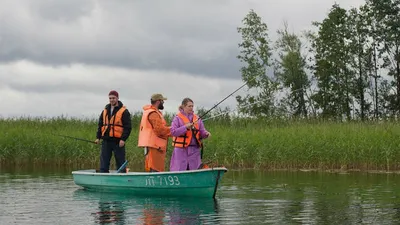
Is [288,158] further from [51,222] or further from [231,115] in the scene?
[51,222]

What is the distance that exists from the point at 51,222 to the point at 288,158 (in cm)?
1031

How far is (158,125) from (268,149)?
7637 mm

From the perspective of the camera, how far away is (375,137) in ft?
65.9

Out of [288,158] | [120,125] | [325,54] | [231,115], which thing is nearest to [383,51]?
[325,54]

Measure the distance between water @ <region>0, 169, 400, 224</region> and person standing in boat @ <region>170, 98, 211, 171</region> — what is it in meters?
0.58

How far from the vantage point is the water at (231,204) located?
10867mm

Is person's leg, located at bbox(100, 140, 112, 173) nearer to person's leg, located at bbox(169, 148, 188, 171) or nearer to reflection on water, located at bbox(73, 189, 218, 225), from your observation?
reflection on water, located at bbox(73, 189, 218, 225)

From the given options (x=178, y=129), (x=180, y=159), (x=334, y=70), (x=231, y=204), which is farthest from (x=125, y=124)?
→ (x=334, y=70)

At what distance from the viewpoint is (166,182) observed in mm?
13320

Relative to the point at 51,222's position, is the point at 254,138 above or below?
above

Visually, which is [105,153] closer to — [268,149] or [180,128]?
[180,128]

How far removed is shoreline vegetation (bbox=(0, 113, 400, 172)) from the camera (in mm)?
19719

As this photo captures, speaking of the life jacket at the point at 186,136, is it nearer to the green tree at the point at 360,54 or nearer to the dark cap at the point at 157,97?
the dark cap at the point at 157,97

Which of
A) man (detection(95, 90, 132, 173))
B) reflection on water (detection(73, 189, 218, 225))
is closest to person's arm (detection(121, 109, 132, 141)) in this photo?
man (detection(95, 90, 132, 173))
